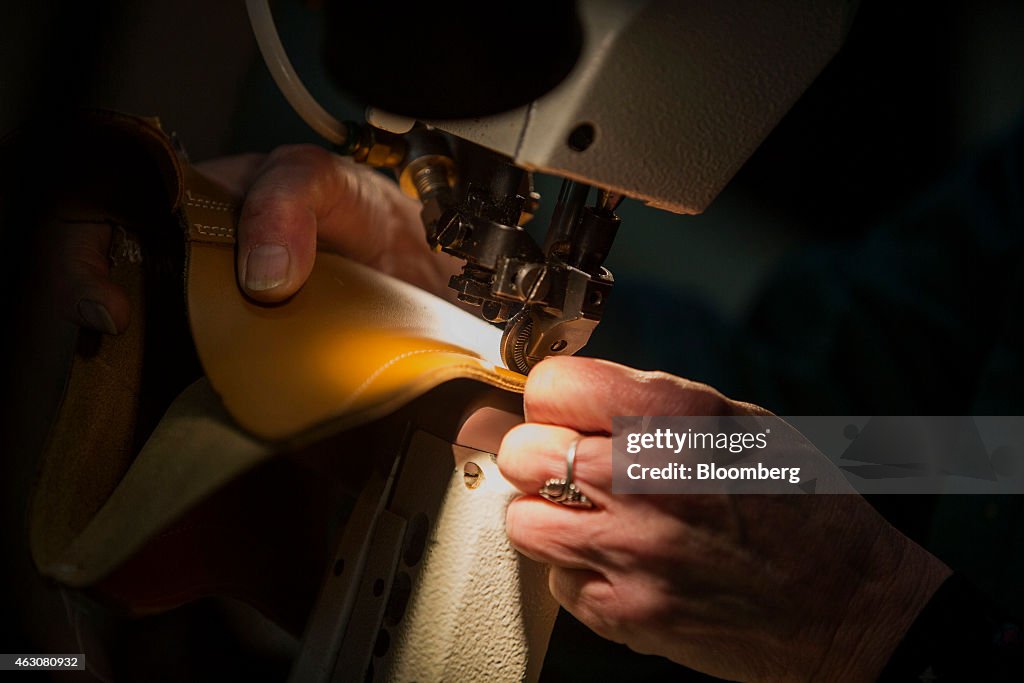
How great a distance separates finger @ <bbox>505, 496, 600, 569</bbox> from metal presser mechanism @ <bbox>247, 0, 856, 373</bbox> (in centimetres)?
16

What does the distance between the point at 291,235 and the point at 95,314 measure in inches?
8.0

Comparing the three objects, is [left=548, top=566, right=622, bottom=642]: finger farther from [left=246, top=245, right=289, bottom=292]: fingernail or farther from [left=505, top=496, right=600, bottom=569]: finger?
[left=246, top=245, right=289, bottom=292]: fingernail

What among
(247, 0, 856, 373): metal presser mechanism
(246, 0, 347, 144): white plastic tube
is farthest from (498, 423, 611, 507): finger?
(246, 0, 347, 144): white plastic tube

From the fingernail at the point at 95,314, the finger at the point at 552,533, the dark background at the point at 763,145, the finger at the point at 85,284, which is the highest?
the dark background at the point at 763,145

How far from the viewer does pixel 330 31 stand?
1.75 feet

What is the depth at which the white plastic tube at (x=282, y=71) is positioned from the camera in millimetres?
600

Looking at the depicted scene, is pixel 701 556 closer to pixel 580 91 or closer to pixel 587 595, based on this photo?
pixel 587 595

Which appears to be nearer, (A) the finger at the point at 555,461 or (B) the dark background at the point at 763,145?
(A) the finger at the point at 555,461

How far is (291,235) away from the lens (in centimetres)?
73

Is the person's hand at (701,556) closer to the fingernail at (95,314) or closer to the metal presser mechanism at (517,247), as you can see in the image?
the metal presser mechanism at (517,247)

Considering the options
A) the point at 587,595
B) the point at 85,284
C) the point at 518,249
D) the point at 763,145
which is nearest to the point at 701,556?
the point at 587,595

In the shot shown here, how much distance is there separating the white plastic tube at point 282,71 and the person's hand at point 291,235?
0.41 feet

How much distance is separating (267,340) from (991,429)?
39.2 inches

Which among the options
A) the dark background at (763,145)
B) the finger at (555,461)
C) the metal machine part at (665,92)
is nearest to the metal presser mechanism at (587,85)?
the metal machine part at (665,92)
